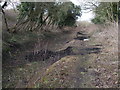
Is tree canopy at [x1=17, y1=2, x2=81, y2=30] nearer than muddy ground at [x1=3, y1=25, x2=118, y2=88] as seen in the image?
No

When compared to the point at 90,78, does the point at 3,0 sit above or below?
above

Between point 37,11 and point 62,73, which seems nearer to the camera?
point 62,73

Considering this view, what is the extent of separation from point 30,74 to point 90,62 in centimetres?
330

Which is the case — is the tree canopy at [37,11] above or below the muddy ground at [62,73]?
above

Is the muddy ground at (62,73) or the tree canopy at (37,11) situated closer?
the muddy ground at (62,73)

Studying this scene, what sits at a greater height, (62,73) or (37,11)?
(37,11)

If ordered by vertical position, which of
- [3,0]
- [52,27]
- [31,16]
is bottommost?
[52,27]

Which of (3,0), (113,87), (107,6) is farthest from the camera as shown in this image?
(107,6)

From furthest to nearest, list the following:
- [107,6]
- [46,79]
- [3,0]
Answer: [107,6] < [3,0] < [46,79]

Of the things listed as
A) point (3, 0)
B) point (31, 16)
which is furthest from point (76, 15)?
point (3, 0)

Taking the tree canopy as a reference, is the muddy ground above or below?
below

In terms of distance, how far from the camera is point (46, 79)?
7.36 metres

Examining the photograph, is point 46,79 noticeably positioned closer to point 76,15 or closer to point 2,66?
point 2,66

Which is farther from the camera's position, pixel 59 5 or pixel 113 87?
pixel 59 5
